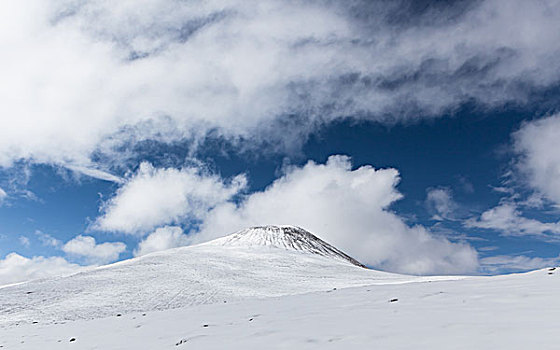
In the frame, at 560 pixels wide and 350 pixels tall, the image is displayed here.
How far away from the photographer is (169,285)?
89.0 feet

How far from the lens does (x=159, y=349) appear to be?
9867mm

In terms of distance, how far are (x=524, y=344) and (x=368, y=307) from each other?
223 inches

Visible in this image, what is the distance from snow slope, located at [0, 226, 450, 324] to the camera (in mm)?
21105

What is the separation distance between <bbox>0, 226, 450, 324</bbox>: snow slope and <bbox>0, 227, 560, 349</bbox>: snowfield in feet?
0.30

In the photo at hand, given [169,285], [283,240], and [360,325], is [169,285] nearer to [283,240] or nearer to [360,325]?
[360,325]

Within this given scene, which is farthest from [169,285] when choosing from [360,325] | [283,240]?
[283,240]

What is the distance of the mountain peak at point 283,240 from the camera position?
60.2 metres

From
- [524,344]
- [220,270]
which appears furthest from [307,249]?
[524,344]

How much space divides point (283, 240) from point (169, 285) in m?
36.4

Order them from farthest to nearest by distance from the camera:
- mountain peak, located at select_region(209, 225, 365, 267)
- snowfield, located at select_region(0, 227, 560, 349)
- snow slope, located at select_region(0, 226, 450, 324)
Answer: mountain peak, located at select_region(209, 225, 365, 267)
snow slope, located at select_region(0, 226, 450, 324)
snowfield, located at select_region(0, 227, 560, 349)

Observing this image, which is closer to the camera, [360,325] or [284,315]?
[360,325]

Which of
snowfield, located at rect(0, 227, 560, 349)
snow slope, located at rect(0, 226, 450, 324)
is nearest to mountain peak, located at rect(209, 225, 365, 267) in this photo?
snow slope, located at rect(0, 226, 450, 324)

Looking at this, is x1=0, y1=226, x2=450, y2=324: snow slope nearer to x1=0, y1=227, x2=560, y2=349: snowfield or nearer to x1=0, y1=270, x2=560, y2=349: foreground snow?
x1=0, y1=227, x2=560, y2=349: snowfield

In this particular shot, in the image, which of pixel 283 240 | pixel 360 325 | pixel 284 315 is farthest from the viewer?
pixel 283 240
